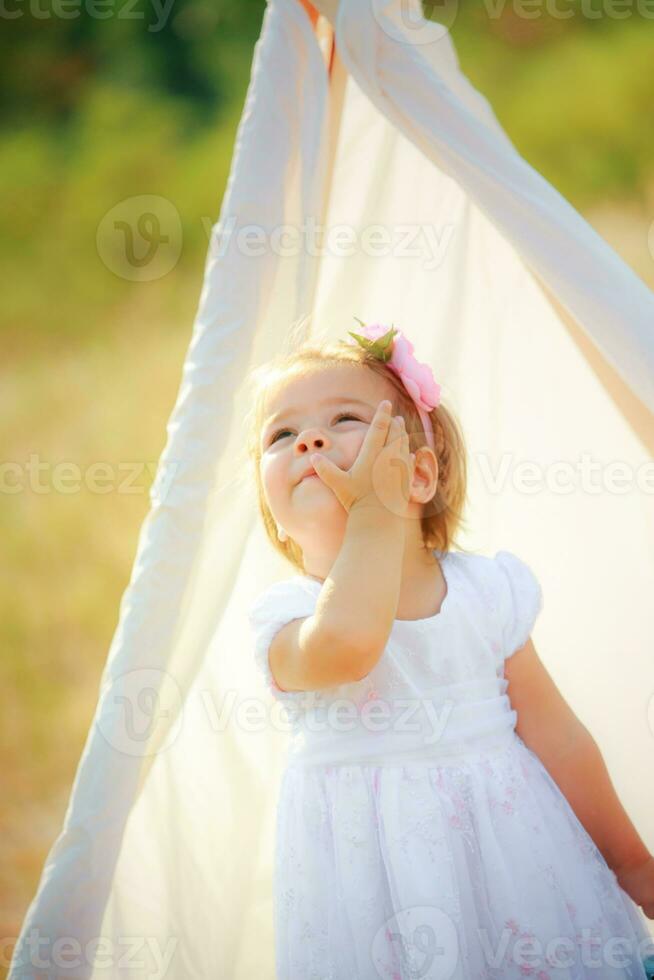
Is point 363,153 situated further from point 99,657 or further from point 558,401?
point 99,657

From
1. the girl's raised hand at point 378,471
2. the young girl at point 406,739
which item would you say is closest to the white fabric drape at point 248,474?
the young girl at point 406,739

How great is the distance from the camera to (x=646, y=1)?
5.27 meters

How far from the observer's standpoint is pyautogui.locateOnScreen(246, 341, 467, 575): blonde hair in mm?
1516

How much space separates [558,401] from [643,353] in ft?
1.64

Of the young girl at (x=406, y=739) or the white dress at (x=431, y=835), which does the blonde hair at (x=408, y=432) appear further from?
the white dress at (x=431, y=835)

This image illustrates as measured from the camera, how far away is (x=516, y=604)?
1.51 meters

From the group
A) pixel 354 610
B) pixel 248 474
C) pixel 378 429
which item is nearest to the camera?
pixel 354 610

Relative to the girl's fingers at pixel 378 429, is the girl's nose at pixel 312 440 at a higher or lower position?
higher

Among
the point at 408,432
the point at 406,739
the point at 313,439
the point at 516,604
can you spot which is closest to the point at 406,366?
the point at 408,432

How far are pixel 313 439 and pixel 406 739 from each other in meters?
0.42

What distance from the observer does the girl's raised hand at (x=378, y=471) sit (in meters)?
1.33

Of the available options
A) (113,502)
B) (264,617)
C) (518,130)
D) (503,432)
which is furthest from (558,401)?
(518,130)

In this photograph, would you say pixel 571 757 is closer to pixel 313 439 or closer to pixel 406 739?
pixel 406 739

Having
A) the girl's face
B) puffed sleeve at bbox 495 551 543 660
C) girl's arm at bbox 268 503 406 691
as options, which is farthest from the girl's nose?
puffed sleeve at bbox 495 551 543 660
